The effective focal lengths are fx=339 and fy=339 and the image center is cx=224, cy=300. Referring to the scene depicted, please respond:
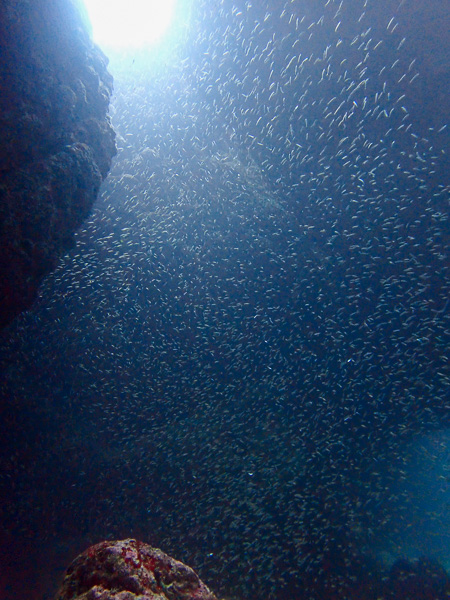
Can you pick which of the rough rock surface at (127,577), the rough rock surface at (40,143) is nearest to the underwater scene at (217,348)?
the rough rock surface at (40,143)

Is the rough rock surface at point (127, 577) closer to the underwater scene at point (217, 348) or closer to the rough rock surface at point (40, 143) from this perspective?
the rough rock surface at point (40, 143)

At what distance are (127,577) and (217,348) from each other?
7541mm

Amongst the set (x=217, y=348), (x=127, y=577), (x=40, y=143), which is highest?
(x=217, y=348)

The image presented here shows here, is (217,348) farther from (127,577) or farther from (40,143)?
(127,577)

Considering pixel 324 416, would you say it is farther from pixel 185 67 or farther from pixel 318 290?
pixel 185 67

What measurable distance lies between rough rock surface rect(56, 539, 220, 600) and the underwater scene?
684cm

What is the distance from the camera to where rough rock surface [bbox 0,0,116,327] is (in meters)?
5.10

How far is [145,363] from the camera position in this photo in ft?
34.7

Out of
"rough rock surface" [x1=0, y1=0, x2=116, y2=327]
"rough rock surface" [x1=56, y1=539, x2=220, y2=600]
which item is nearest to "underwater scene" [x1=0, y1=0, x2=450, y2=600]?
"rough rock surface" [x1=0, y1=0, x2=116, y2=327]

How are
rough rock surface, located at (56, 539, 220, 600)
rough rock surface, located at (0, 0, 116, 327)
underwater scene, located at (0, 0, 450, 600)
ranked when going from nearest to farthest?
1. rough rock surface, located at (56, 539, 220, 600)
2. rough rock surface, located at (0, 0, 116, 327)
3. underwater scene, located at (0, 0, 450, 600)

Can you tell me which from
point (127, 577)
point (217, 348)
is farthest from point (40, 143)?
point (217, 348)

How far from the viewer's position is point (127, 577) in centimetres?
327

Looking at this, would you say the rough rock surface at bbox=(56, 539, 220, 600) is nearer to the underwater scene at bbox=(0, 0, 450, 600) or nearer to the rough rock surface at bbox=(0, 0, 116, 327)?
the rough rock surface at bbox=(0, 0, 116, 327)

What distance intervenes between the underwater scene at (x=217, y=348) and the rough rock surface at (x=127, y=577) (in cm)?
684
